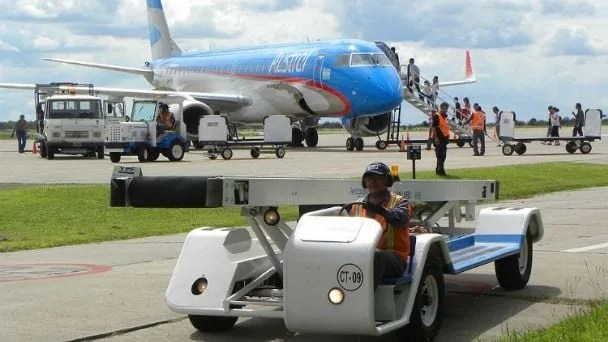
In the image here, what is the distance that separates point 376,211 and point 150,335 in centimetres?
204

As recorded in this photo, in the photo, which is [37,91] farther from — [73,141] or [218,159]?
[218,159]

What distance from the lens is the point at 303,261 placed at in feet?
22.8

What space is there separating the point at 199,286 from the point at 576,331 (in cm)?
276

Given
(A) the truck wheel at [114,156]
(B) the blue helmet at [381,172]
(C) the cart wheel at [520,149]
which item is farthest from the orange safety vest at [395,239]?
(C) the cart wheel at [520,149]

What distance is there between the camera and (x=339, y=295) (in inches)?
271

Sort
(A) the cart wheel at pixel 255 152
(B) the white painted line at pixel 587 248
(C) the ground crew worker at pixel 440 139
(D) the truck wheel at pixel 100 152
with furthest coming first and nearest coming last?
(D) the truck wheel at pixel 100 152, (A) the cart wheel at pixel 255 152, (C) the ground crew worker at pixel 440 139, (B) the white painted line at pixel 587 248

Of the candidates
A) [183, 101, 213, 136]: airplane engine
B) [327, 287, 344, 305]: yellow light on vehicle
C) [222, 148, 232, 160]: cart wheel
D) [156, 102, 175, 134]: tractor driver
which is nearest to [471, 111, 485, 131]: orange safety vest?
[222, 148, 232, 160]: cart wheel

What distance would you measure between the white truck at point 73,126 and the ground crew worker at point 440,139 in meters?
15.0

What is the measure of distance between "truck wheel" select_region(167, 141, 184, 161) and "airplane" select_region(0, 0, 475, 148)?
24.6ft

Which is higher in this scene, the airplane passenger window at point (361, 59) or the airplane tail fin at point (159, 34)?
the airplane tail fin at point (159, 34)

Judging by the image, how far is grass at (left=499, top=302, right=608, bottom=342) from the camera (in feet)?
23.0

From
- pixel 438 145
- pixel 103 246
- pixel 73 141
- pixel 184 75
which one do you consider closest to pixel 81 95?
pixel 73 141

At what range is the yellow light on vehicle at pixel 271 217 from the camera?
7699 millimetres

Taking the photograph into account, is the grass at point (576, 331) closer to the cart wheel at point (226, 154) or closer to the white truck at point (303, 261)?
the white truck at point (303, 261)
